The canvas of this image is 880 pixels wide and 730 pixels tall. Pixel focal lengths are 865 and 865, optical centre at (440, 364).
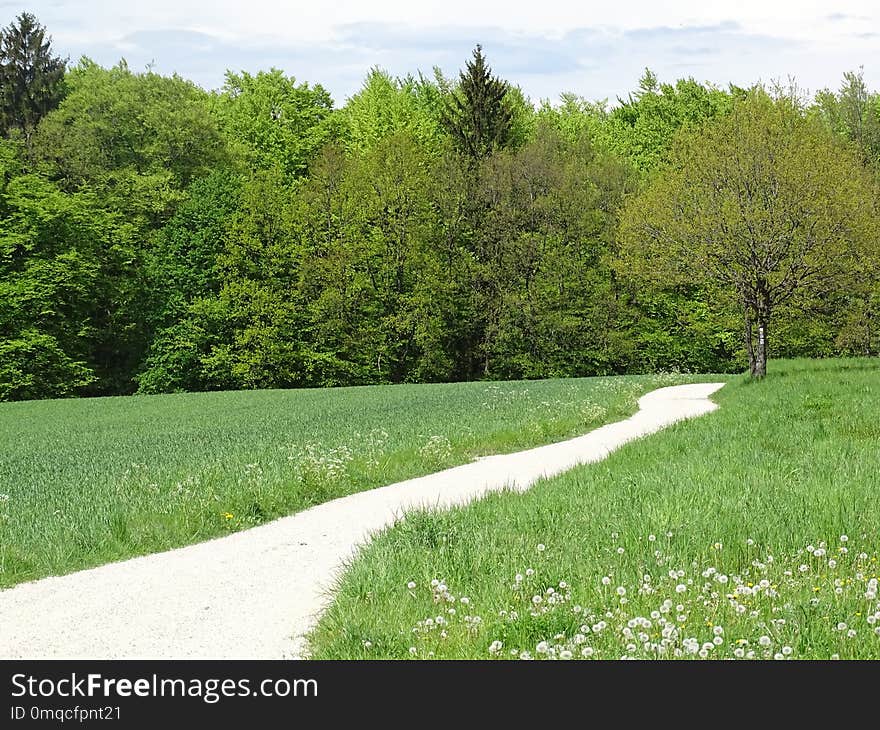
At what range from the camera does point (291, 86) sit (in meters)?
57.9

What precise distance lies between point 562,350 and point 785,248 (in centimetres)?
2312

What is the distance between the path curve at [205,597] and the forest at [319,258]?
124ft

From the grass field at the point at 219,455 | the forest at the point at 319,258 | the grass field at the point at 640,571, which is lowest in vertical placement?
the grass field at the point at 219,455

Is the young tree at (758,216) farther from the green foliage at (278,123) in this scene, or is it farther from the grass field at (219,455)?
the green foliage at (278,123)

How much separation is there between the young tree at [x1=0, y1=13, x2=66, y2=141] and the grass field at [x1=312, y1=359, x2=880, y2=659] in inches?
1995

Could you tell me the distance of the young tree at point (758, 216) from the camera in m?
29.0

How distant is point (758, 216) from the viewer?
28828 millimetres

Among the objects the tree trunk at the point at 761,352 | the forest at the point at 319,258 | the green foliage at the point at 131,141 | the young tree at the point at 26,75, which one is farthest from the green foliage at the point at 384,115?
the tree trunk at the point at 761,352

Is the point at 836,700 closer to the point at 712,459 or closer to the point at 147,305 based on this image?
the point at 712,459

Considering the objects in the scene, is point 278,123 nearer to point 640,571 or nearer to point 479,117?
point 479,117

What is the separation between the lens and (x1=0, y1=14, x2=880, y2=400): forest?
46562 millimetres

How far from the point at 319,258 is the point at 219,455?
113 feet

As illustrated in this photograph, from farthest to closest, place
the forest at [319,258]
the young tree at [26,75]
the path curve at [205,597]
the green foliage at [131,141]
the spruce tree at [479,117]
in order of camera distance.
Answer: the spruce tree at [479,117]
the young tree at [26,75]
the green foliage at [131,141]
the forest at [319,258]
the path curve at [205,597]

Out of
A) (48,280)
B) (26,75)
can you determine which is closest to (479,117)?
(48,280)
